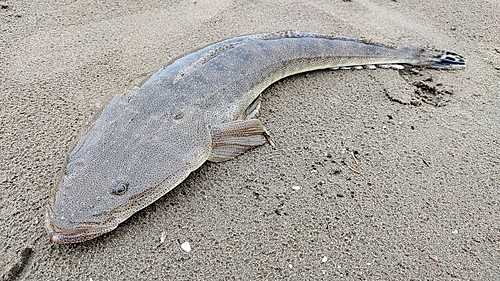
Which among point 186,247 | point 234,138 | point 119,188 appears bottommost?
point 186,247

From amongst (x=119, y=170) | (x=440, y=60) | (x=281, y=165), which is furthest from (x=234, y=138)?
(x=440, y=60)

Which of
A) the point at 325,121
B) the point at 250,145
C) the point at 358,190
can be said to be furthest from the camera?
the point at 325,121

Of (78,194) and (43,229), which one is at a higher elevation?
(78,194)

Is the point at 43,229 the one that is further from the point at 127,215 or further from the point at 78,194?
the point at 127,215

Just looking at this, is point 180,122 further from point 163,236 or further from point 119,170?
point 163,236

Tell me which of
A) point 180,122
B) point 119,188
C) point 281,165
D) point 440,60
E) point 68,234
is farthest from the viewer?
point 440,60

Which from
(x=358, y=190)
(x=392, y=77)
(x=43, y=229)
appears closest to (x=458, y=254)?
(x=358, y=190)

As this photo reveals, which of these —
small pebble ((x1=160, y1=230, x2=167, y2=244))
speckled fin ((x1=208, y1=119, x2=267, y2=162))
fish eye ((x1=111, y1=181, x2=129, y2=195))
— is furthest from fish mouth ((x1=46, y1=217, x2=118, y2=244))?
speckled fin ((x1=208, y1=119, x2=267, y2=162))
